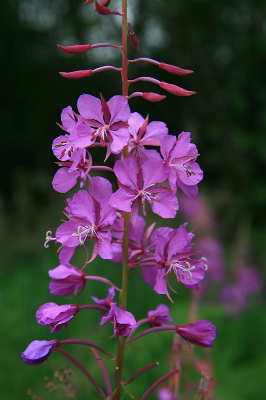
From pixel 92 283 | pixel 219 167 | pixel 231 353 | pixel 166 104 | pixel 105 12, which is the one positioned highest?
pixel 166 104

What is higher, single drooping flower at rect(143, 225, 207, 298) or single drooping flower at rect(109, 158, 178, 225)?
single drooping flower at rect(109, 158, 178, 225)

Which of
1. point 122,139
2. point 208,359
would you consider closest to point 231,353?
point 208,359

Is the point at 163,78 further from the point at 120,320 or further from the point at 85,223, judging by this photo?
the point at 120,320

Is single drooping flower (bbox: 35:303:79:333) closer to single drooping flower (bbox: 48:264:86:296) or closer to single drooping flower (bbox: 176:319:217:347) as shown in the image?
single drooping flower (bbox: 48:264:86:296)

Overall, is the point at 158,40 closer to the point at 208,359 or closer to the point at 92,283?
the point at 92,283

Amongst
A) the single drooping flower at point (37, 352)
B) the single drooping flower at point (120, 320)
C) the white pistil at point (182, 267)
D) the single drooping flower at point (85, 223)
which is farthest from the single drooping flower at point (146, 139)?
the single drooping flower at point (37, 352)

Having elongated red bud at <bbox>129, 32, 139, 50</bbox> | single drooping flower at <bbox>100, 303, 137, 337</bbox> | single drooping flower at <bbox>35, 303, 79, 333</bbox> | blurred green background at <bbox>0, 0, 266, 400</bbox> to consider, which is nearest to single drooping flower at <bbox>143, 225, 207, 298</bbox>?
single drooping flower at <bbox>100, 303, 137, 337</bbox>
